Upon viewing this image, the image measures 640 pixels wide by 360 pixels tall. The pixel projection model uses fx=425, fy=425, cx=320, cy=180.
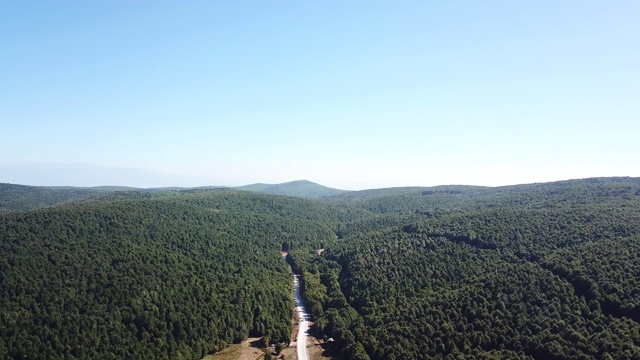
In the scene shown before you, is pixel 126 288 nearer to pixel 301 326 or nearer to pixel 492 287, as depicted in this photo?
pixel 301 326

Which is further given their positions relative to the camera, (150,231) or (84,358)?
(150,231)

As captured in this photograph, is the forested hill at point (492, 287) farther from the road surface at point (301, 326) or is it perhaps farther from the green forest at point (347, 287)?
the road surface at point (301, 326)

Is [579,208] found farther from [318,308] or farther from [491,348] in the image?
[318,308]

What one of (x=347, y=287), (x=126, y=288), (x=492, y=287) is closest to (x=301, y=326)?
(x=347, y=287)

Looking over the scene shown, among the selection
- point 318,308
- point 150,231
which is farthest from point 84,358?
point 150,231

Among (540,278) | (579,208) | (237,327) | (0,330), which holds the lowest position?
(237,327)

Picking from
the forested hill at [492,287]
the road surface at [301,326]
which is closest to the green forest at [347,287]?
the forested hill at [492,287]
